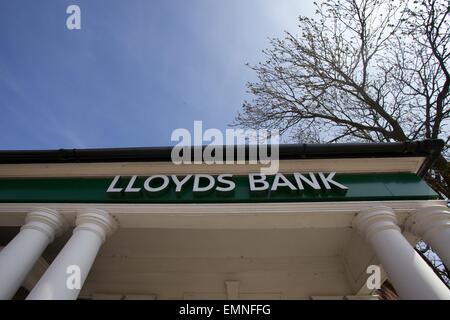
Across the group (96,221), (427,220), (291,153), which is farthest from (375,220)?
(96,221)

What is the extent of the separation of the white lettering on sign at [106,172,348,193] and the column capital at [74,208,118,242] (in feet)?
1.64

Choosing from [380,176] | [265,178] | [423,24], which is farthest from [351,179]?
[423,24]

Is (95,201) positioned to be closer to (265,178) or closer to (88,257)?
(88,257)

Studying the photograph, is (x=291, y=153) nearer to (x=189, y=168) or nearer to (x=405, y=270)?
(x=189, y=168)

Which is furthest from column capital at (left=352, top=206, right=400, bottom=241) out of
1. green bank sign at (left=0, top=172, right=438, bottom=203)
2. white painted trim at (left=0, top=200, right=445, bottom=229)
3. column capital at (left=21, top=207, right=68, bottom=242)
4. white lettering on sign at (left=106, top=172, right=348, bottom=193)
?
column capital at (left=21, top=207, right=68, bottom=242)

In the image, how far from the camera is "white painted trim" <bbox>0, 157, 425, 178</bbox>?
5.60 m

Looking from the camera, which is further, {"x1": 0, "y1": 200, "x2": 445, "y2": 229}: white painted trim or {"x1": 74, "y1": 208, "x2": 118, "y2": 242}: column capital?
{"x1": 0, "y1": 200, "x2": 445, "y2": 229}: white painted trim

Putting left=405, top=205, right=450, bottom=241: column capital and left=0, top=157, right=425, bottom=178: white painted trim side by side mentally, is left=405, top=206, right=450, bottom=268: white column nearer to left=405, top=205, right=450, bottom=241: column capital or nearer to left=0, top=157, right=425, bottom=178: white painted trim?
left=405, top=205, right=450, bottom=241: column capital

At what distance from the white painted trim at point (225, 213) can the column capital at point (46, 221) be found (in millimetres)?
113

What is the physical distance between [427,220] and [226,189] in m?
2.95

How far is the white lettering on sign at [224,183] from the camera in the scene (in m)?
5.28

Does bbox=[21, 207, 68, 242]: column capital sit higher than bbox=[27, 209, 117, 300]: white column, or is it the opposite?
bbox=[21, 207, 68, 242]: column capital

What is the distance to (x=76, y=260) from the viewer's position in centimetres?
414
